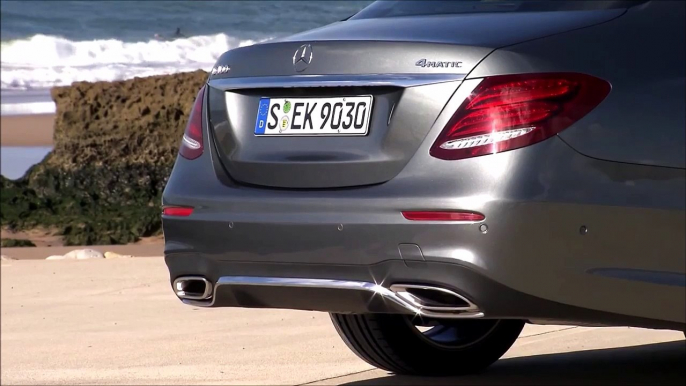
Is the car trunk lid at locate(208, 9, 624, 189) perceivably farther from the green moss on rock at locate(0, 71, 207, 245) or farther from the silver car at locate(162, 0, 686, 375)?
the green moss on rock at locate(0, 71, 207, 245)

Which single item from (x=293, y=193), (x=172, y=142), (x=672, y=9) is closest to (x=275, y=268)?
(x=293, y=193)

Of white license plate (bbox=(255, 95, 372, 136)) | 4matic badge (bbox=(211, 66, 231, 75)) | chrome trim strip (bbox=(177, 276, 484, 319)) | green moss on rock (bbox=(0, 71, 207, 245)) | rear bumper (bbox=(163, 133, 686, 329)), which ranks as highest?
4matic badge (bbox=(211, 66, 231, 75))

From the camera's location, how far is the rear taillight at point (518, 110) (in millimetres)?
3701

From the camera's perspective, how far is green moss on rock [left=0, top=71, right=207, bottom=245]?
1391 cm

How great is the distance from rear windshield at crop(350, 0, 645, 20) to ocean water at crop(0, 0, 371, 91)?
29.3 metres

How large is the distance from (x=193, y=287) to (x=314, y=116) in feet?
2.40

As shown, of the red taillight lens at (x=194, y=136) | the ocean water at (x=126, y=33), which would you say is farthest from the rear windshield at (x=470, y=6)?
the ocean water at (x=126, y=33)

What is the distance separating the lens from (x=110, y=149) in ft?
49.2

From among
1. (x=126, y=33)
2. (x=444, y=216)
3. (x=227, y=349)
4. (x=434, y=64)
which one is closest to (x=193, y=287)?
(x=444, y=216)

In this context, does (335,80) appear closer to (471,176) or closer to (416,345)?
(471,176)

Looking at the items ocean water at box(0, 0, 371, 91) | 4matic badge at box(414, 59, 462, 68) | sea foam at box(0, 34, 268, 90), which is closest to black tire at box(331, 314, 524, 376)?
4matic badge at box(414, 59, 462, 68)

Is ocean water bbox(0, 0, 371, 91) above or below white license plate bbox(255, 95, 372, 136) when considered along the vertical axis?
below

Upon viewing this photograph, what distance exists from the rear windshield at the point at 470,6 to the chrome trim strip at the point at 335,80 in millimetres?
548

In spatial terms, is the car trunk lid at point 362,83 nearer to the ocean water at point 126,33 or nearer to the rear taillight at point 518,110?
the rear taillight at point 518,110
